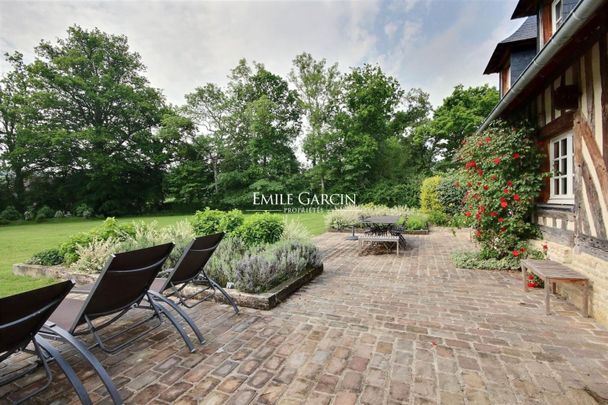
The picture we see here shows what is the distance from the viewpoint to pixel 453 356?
2.32 metres

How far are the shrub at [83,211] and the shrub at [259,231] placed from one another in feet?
71.9

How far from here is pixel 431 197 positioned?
12648mm

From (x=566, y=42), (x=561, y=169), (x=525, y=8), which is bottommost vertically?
(x=561, y=169)

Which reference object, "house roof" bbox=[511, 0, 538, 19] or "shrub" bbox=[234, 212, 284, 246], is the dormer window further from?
"shrub" bbox=[234, 212, 284, 246]

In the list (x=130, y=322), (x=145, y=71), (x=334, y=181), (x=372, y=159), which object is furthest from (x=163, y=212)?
(x=130, y=322)

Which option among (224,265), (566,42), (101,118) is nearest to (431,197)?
(566,42)

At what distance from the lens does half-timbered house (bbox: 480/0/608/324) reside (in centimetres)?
295

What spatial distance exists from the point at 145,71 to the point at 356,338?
3102cm

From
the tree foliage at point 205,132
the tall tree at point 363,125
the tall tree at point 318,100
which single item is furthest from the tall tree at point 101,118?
the tall tree at point 363,125

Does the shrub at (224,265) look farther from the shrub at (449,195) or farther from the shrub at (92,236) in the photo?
the shrub at (449,195)

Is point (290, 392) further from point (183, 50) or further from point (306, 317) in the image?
point (183, 50)

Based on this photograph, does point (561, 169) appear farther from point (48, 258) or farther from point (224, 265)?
point (48, 258)

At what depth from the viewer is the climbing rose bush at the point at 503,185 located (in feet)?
15.8

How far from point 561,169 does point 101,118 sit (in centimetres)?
2959
